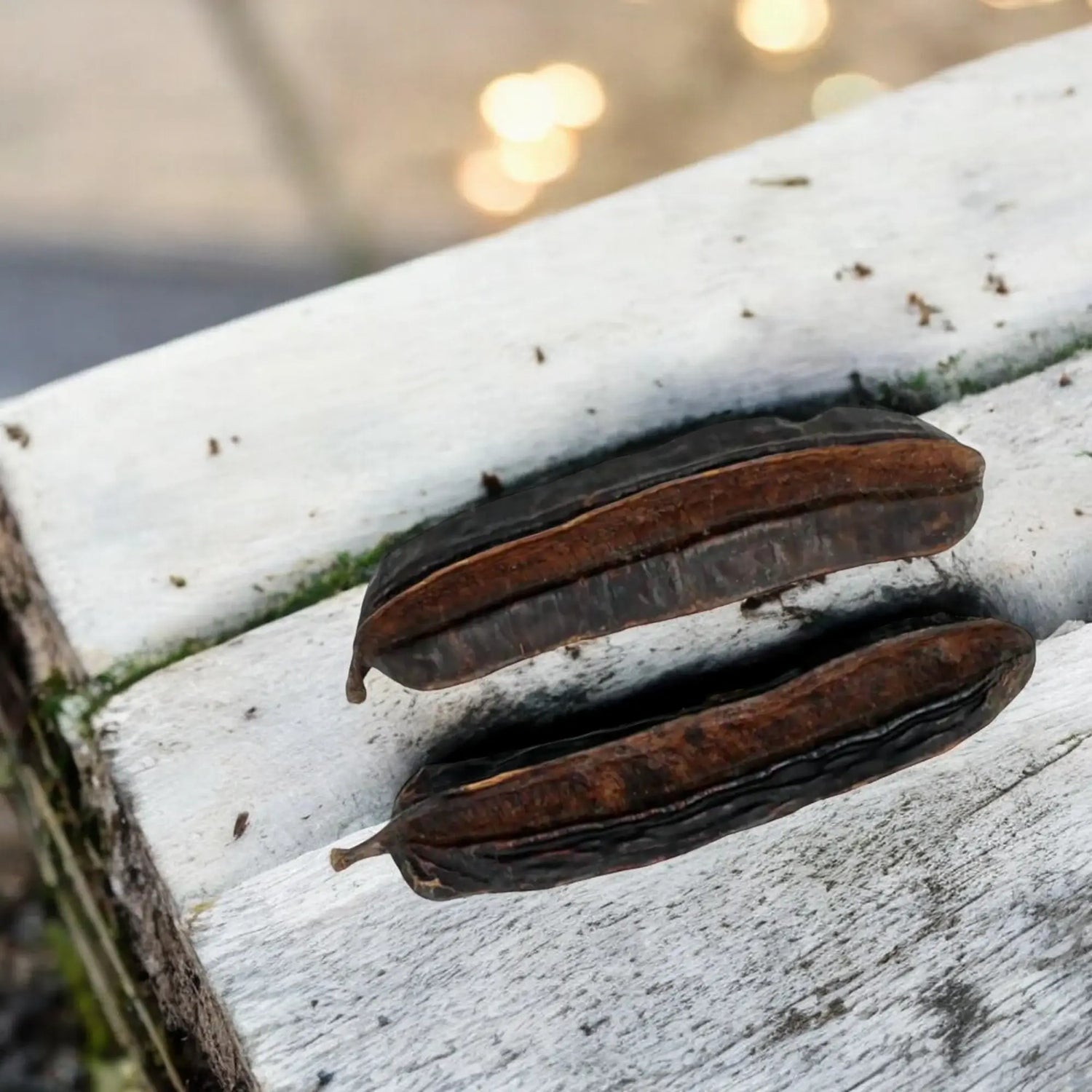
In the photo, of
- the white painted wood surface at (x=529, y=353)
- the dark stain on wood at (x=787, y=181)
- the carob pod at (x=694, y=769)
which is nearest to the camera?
the carob pod at (x=694, y=769)

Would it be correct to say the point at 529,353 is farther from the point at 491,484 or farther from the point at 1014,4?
the point at 1014,4

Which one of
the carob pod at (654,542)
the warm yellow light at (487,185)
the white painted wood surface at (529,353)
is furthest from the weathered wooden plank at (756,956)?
the warm yellow light at (487,185)

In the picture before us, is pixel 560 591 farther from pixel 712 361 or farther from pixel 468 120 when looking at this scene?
pixel 468 120

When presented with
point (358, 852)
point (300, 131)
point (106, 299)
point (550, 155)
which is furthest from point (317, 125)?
point (358, 852)

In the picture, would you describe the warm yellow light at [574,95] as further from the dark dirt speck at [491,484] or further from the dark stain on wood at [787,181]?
the dark dirt speck at [491,484]

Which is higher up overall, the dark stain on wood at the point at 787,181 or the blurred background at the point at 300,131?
the blurred background at the point at 300,131

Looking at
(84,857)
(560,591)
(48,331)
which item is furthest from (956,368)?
(48,331)

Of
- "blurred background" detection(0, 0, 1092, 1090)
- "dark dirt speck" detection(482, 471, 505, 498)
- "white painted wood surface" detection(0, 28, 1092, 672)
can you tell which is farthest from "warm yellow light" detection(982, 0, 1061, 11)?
"dark dirt speck" detection(482, 471, 505, 498)

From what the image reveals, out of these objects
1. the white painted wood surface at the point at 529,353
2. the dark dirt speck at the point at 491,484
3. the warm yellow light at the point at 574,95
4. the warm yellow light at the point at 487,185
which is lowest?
the dark dirt speck at the point at 491,484
